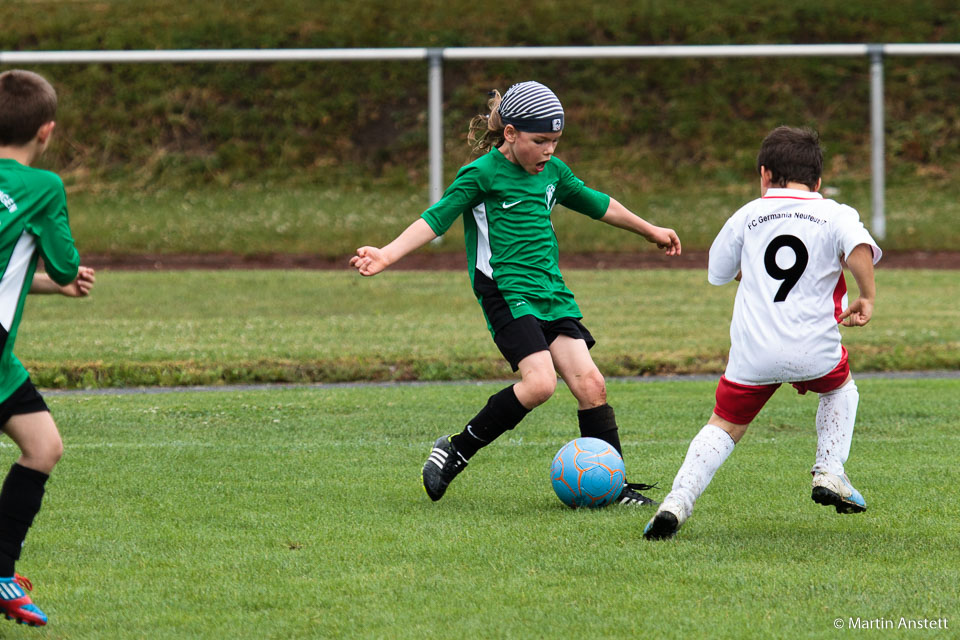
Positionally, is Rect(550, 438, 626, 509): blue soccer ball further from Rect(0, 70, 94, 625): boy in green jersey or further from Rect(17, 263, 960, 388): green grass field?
Rect(17, 263, 960, 388): green grass field

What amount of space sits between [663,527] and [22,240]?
2.51 meters

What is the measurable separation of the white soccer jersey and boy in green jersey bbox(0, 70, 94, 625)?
249 cm

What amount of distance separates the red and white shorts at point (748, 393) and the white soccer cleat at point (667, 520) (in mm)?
434

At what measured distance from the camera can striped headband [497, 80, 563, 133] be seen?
5.22 meters

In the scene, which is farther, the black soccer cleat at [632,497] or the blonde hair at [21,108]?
the black soccer cleat at [632,497]

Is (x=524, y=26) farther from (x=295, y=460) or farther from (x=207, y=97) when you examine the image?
(x=295, y=460)

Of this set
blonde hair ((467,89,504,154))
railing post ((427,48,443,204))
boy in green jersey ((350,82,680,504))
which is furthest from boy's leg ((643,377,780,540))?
railing post ((427,48,443,204))

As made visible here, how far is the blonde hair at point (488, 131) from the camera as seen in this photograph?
547cm

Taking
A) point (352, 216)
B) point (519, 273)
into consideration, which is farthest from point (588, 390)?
point (352, 216)

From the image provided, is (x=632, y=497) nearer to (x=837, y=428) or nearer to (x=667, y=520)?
(x=667, y=520)

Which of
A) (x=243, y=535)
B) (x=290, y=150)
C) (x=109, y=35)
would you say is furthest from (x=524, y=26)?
(x=243, y=535)

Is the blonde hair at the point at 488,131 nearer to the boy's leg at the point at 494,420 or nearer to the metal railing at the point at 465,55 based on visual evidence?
the boy's leg at the point at 494,420

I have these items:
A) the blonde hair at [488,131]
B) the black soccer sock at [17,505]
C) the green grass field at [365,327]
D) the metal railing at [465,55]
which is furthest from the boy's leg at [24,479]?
the metal railing at [465,55]

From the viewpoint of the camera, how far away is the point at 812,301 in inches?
175
